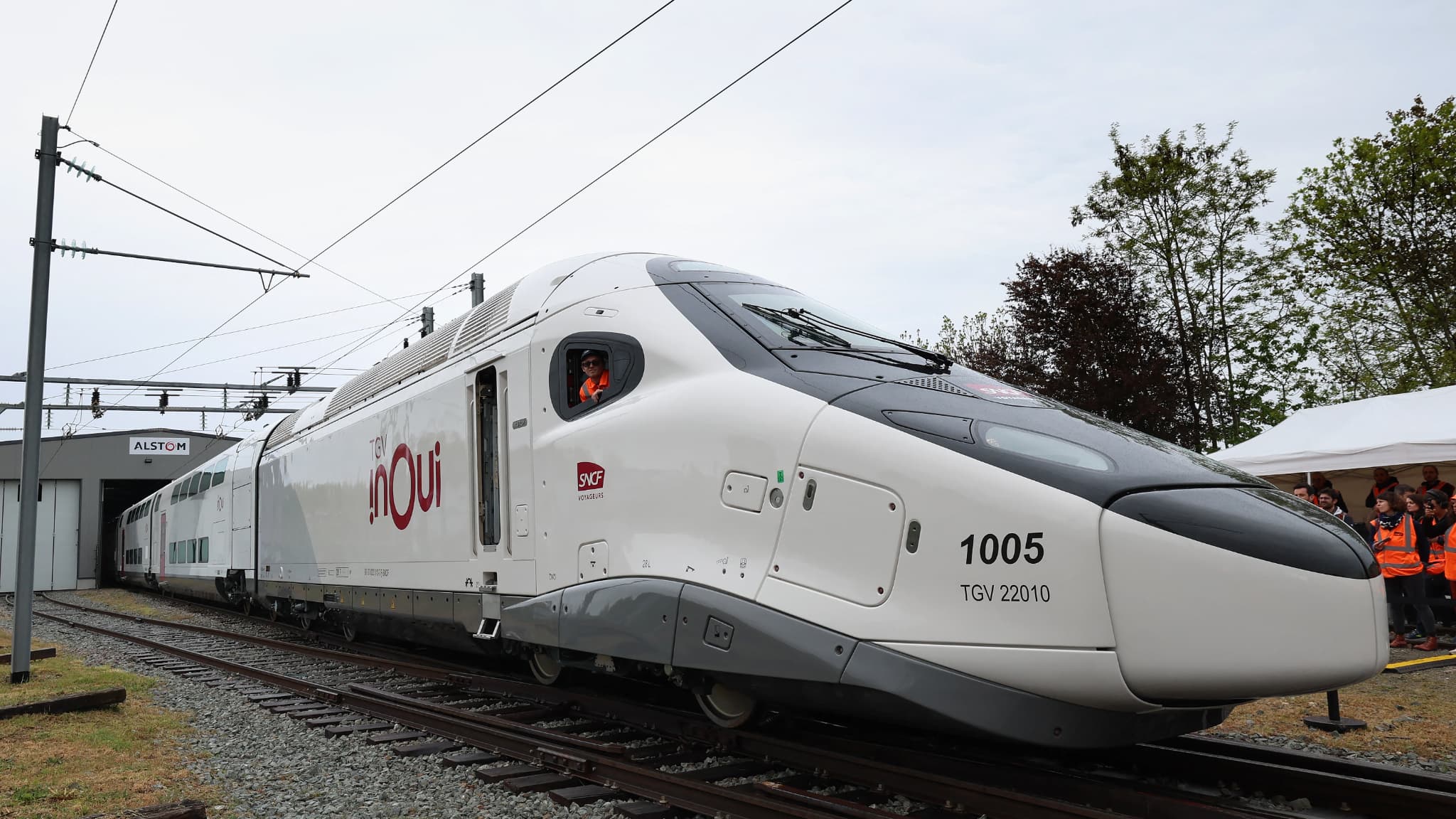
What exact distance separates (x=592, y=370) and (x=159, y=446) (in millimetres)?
43272

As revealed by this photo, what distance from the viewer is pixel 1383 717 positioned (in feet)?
22.1

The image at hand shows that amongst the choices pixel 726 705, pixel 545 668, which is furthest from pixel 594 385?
pixel 545 668

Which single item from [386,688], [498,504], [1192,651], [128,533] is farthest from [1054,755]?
[128,533]

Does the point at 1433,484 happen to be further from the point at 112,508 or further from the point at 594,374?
the point at 112,508

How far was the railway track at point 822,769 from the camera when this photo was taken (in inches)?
164

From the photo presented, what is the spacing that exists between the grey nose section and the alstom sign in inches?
1824

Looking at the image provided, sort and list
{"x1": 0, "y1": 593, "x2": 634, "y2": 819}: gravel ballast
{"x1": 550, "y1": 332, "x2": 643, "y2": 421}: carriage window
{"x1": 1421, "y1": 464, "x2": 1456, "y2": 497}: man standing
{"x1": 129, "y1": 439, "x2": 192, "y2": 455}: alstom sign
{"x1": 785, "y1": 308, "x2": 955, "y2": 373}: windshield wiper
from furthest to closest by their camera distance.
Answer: {"x1": 129, "y1": 439, "x2": 192, "y2": 455}: alstom sign, {"x1": 1421, "y1": 464, "x2": 1456, "y2": 497}: man standing, {"x1": 550, "y1": 332, "x2": 643, "y2": 421}: carriage window, {"x1": 785, "y1": 308, "x2": 955, "y2": 373}: windshield wiper, {"x1": 0, "y1": 593, "x2": 634, "y2": 819}: gravel ballast

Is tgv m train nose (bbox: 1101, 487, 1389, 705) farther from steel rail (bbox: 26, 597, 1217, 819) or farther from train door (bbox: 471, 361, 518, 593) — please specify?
train door (bbox: 471, 361, 518, 593)

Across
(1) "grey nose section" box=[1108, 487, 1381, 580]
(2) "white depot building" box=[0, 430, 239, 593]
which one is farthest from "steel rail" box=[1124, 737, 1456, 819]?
(2) "white depot building" box=[0, 430, 239, 593]

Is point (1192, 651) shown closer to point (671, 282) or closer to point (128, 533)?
point (671, 282)

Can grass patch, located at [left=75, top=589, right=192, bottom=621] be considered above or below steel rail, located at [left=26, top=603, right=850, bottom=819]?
below

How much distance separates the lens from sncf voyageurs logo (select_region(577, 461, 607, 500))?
571 centimetres

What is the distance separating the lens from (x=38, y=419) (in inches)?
396

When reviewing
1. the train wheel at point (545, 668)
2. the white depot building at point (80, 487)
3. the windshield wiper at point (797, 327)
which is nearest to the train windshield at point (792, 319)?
the windshield wiper at point (797, 327)
